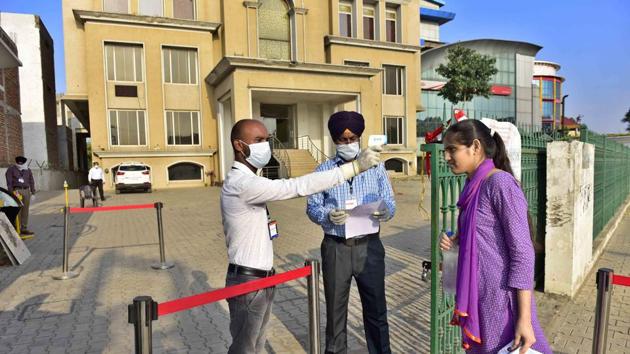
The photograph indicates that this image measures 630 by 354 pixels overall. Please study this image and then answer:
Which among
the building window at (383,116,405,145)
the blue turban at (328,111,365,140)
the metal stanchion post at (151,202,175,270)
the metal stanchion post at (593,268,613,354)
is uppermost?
the building window at (383,116,405,145)

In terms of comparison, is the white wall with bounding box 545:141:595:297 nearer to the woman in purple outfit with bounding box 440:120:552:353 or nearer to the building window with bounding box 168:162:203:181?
the woman in purple outfit with bounding box 440:120:552:353

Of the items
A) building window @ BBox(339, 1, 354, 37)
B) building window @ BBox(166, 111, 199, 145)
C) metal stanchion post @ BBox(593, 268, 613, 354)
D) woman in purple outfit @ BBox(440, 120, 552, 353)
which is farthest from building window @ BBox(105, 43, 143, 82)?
metal stanchion post @ BBox(593, 268, 613, 354)

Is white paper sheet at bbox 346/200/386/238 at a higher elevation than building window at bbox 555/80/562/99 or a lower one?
lower

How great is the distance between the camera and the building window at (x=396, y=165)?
28172mm

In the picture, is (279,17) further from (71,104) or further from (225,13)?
(71,104)

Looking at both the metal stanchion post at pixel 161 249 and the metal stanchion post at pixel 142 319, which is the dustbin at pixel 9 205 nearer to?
the metal stanchion post at pixel 161 249

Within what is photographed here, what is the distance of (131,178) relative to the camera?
1878cm

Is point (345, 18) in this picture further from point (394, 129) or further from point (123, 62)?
point (123, 62)

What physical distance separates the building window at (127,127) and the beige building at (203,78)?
53 millimetres

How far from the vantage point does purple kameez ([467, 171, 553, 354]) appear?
5.64 feet

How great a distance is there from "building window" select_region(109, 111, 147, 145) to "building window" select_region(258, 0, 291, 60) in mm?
8125

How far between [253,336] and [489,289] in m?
1.34

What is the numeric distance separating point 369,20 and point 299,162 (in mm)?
12755

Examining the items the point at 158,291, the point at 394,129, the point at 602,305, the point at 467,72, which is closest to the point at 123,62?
the point at 394,129
